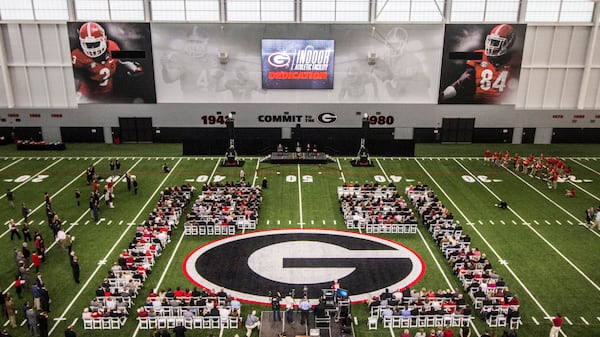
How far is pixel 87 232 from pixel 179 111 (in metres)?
21.3

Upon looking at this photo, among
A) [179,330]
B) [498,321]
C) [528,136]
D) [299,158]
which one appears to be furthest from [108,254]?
[528,136]

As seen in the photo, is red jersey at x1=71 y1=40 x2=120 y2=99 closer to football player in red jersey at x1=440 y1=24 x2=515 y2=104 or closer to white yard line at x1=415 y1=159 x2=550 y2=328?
white yard line at x1=415 y1=159 x2=550 y2=328

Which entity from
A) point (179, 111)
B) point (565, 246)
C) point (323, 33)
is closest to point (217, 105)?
point (179, 111)

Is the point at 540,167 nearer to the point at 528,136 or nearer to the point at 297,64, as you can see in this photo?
the point at 528,136

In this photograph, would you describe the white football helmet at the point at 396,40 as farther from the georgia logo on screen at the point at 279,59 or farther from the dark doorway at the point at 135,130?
the dark doorway at the point at 135,130

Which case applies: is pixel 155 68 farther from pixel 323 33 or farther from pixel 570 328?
pixel 570 328

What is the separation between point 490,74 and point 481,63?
142 centimetres

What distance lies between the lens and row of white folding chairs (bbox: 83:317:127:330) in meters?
18.3

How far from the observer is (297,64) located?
145 ft

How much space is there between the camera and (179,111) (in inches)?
1810

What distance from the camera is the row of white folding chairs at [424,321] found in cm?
1866

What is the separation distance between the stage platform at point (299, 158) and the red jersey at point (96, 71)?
1740 cm

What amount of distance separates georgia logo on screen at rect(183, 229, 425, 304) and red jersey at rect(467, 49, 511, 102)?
26.0 meters

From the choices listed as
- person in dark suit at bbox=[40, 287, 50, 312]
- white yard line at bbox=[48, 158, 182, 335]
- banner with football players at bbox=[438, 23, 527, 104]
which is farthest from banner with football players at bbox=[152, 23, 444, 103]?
person in dark suit at bbox=[40, 287, 50, 312]
